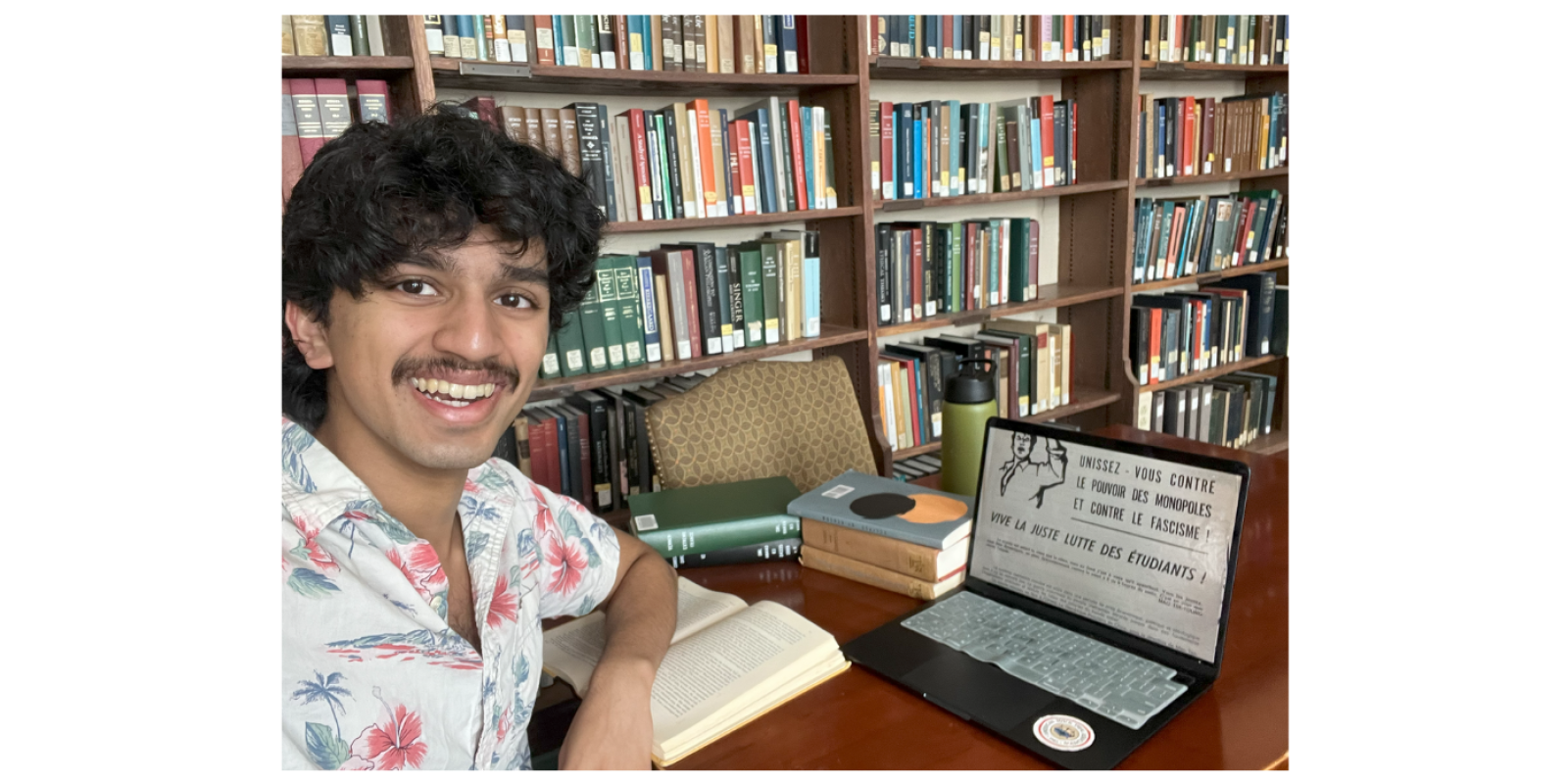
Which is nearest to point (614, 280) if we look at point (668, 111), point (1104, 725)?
point (668, 111)

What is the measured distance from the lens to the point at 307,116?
1630 millimetres

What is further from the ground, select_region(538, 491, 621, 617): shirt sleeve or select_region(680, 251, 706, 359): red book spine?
select_region(680, 251, 706, 359): red book spine

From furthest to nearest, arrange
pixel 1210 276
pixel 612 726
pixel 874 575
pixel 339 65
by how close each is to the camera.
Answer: pixel 1210 276
pixel 339 65
pixel 874 575
pixel 612 726

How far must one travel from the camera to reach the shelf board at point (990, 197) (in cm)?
Answer: 243

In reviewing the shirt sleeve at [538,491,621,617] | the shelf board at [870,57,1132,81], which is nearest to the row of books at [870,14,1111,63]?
the shelf board at [870,57,1132,81]

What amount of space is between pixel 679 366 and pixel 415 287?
1164 millimetres

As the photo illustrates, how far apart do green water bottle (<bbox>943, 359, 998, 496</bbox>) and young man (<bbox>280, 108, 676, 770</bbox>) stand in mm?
581

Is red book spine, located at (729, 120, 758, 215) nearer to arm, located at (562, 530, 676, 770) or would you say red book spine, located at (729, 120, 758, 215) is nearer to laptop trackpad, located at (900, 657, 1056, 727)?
arm, located at (562, 530, 676, 770)

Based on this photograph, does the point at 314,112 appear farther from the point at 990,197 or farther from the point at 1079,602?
the point at 990,197

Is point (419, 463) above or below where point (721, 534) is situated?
above

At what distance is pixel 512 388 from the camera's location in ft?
3.30

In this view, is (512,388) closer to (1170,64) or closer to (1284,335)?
(1170,64)

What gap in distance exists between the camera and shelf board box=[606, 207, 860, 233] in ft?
6.55

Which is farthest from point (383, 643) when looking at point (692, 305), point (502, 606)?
point (692, 305)
